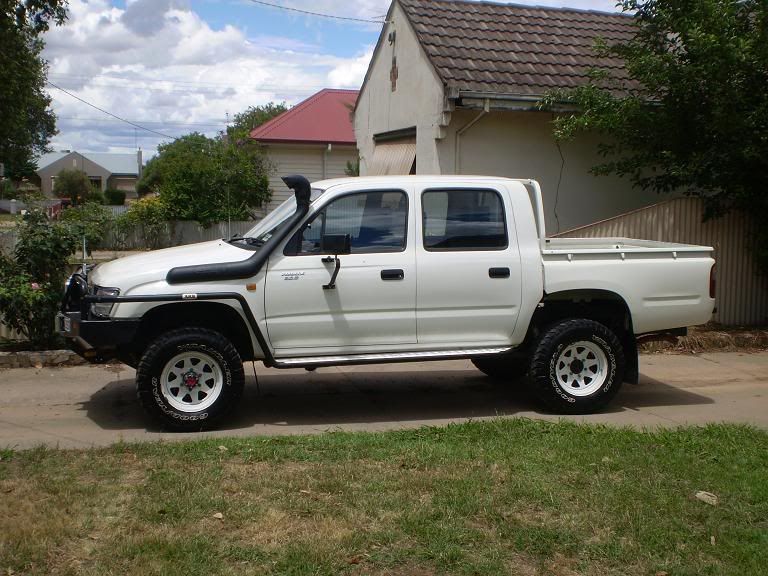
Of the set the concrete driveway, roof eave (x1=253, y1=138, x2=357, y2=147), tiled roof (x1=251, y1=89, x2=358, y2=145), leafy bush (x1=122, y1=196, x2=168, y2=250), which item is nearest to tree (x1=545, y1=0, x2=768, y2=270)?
the concrete driveway

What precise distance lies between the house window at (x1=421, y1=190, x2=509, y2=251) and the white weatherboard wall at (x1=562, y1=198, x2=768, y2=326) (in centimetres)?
401

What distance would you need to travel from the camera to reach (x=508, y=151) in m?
13.2

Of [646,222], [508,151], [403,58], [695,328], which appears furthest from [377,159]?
[695,328]

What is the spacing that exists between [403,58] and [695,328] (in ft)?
20.0

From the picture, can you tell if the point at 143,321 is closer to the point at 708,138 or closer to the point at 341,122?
the point at 708,138

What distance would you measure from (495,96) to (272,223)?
5477mm

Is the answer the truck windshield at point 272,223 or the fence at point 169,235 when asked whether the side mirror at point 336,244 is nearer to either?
the truck windshield at point 272,223

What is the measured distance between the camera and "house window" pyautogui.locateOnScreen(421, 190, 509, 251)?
7.83m

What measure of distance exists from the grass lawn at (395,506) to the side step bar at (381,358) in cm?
79

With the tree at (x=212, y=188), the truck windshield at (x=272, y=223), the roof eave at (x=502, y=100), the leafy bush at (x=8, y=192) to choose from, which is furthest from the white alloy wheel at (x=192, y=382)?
the tree at (x=212, y=188)

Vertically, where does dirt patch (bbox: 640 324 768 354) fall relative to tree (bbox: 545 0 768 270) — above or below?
below

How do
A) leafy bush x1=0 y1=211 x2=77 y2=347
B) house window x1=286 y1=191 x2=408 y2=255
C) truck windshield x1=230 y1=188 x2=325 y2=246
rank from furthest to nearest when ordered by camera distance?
leafy bush x1=0 y1=211 x2=77 y2=347
truck windshield x1=230 y1=188 x2=325 y2=246
house window x1=286 y1=191 x2=408 y2=255

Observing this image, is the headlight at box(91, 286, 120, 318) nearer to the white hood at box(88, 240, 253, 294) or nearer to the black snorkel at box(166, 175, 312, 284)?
the white hood at box(88, 240, 253, 294)

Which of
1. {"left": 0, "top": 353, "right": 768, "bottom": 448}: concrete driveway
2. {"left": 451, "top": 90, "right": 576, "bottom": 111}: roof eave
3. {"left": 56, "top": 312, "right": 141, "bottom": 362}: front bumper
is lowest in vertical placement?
{"left": 0, "top": 353, "right": 768, "bottom": 448}: concrete driveway
